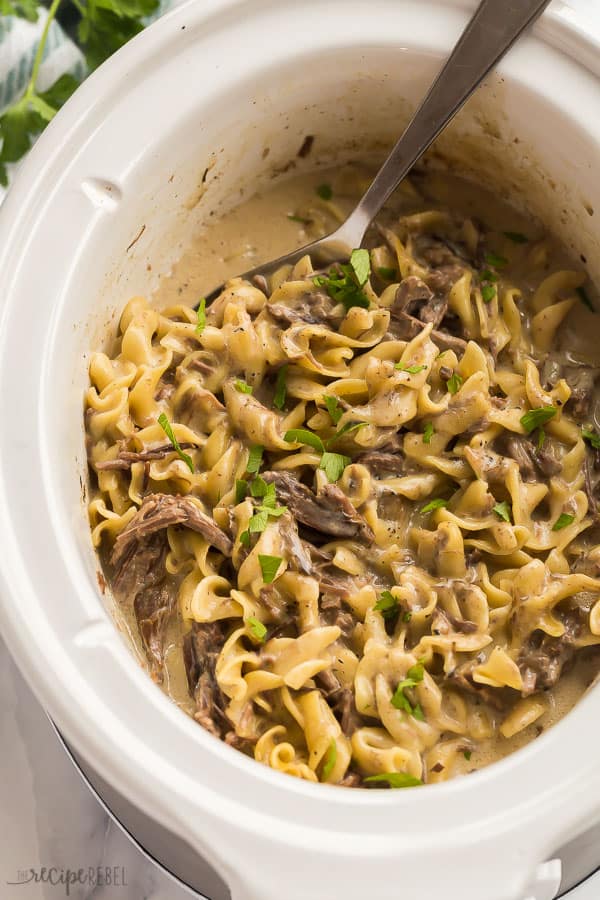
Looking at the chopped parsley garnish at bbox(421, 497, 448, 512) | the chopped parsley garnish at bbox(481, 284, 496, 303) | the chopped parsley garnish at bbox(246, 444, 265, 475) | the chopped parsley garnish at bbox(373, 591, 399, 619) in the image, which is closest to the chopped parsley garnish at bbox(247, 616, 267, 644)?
the chopped parsley garnish at bbox(373, 591, 399, 619)

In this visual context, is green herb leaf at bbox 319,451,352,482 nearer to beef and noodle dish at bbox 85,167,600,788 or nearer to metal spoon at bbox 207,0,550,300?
beef and noodle dish at bbox 85,167,600,788

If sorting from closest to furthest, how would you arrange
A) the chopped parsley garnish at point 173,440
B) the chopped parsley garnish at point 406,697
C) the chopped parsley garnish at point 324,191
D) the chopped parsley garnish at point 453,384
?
the chopped parsley garnish at point 406,697 < the chopped parsley garnish at point 173,440 < the chopped parsley garnish at point 453,384 < the chopped parsley garnish at point 324,191

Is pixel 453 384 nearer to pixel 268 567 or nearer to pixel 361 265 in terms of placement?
pixel 361 265

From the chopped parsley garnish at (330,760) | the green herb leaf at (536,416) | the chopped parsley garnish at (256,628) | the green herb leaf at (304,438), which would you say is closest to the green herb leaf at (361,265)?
the green herb leaf at (304,438)

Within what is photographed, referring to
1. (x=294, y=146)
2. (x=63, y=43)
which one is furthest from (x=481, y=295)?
(x=63, y=43)

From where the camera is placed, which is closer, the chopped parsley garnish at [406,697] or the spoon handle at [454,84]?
the chopped parsley garnish at [406,697]

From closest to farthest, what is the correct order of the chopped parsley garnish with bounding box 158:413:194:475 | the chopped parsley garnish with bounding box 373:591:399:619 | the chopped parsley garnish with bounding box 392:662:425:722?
the chopped parsley garnish with bounding box 392:662:425:722 → the chopped parsley garnish with bounding box 373:591:399:619 → the chopped parsley garnish with bounding box 158:413:194:475

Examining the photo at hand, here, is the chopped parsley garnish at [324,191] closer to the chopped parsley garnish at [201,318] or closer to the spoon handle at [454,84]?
the spoon handle at [454,84]

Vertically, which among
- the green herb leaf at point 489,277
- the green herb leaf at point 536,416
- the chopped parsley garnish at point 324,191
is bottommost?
the chopped parsley garnish at point 324,191

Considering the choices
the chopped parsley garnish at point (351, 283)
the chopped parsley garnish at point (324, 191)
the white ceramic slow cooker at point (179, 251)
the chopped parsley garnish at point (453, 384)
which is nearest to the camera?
the white ceramic slow cooker at point (179, 251)
